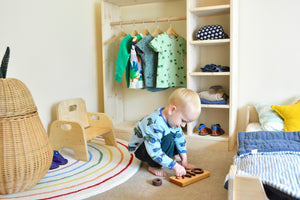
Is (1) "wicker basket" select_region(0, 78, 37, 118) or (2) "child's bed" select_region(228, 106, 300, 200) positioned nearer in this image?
(2) "child's bed" select_region(228, 106, 300, 200)

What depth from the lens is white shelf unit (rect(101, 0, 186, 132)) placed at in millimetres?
3053

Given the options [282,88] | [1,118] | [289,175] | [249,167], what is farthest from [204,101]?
[1,118]

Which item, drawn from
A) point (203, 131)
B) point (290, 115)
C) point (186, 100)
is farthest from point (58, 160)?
point (290, 115)

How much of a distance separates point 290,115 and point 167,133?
3.68 ft

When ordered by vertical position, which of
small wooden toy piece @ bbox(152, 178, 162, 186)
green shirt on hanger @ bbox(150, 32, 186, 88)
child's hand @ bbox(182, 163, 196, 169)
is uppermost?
green shirt on hanger @ bbox(150, 32, 186, 88)

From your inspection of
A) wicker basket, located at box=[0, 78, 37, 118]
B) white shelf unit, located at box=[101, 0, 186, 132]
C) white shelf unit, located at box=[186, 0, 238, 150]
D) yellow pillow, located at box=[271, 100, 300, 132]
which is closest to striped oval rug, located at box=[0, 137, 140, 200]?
wicker basket, located at box=[0, 78, 37, 118]

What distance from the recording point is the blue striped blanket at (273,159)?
1.41m

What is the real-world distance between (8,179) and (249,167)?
4.60 ft

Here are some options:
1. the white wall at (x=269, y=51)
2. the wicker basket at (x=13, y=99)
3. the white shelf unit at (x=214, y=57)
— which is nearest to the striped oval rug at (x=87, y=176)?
the wicker basket at (x=13, y=99)

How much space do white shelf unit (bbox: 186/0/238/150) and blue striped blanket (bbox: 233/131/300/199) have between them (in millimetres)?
495

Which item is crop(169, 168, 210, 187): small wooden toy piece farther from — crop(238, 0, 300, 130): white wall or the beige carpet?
crop(238, 0, 300, 130): white wall

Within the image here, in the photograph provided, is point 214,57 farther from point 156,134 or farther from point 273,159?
point 273,159

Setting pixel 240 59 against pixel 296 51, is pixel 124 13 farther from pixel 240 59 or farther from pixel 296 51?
pixel 296 51

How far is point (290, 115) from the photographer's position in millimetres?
2424
